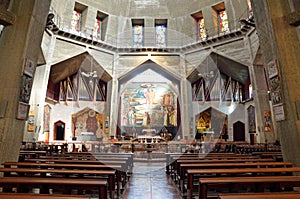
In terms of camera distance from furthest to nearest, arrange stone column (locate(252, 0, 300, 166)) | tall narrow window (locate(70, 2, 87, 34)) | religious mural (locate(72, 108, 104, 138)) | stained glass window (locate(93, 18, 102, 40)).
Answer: religious mural (locate(72, 108, 104, 138)), stained glass window (locate(93, 18, 102, 40)), tall narrow window (locate(70, 2, 87, 34)), stone column (locate(252, 0, 300, 166))

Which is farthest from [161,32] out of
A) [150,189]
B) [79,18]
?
[150,189]

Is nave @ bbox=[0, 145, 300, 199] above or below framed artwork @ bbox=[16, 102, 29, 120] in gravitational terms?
below

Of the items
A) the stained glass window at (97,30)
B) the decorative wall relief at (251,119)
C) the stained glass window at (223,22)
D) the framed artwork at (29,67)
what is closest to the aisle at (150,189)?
the framed artwork at (29,67)

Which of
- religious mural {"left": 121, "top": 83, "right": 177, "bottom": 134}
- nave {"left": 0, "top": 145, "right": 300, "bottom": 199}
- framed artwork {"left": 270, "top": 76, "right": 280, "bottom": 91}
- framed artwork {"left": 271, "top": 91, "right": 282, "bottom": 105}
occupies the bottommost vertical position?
nave {"left": 0, "top": 145, "right": 300, "bottom": 199}

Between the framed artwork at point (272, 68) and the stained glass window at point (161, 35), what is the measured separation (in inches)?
577

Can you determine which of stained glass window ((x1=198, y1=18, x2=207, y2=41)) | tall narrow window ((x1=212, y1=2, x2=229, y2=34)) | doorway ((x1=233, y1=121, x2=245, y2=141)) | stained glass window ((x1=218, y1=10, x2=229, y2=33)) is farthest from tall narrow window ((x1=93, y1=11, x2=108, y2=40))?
doorway ((x1=233, y1=121, x2=245, y2=141))

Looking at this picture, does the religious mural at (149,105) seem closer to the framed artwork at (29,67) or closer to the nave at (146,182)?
the nave at (146,182)

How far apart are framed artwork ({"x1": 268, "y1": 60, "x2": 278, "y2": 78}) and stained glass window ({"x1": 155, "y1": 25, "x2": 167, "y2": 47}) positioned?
14.7 metres

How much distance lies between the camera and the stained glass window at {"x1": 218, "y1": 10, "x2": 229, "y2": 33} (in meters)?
16.9

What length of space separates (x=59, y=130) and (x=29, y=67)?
13766mm

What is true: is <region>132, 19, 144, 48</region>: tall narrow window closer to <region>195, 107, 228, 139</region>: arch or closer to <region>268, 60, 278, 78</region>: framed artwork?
<region>195, 107, 228, 139</region>: arch

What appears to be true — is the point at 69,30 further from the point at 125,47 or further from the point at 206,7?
the point at 206,7

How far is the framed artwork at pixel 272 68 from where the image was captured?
5025 millimetres

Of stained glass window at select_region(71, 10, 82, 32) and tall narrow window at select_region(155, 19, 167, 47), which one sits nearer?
stained glass window at select_region(71, 10, 82, 32)
